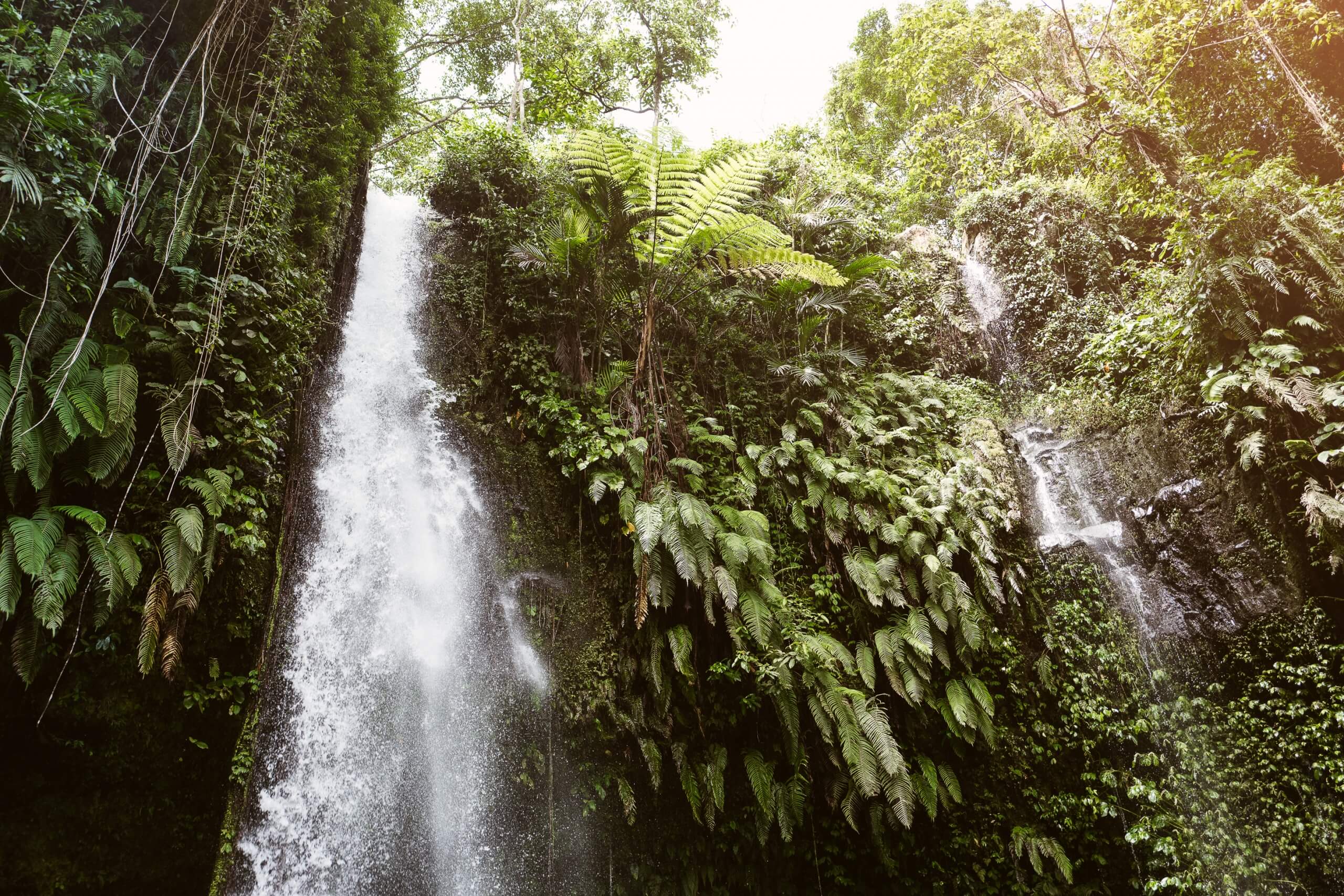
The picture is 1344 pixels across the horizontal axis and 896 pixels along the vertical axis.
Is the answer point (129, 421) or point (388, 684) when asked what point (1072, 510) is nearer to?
point (388, 684)

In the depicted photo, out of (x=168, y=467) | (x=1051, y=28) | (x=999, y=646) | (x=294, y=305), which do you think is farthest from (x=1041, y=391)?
(x=168, y=467)

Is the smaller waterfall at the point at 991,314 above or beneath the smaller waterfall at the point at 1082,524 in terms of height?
above

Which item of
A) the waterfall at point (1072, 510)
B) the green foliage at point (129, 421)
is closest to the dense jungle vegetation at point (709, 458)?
the green foliage at point (129, 421)

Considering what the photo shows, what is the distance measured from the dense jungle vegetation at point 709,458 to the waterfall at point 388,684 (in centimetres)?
29

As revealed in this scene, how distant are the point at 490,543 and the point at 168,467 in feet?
8.06

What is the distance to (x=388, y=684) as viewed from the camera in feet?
14.8

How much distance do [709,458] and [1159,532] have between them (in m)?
4.49

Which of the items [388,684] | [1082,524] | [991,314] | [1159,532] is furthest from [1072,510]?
[388,684]

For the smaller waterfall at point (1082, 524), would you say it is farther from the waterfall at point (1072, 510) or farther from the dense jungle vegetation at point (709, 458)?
the dense jungle vegetation at point (709, 458)

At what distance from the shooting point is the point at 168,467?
398cm

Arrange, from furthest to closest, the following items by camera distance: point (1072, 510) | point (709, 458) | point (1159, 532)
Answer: point (1072, 510)
point (709, 458)
point (1159, 532)

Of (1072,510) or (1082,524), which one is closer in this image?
(1082,524)

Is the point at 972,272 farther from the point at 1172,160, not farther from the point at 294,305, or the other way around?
the point at 294,305

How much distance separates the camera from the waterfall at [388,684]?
3.97m
